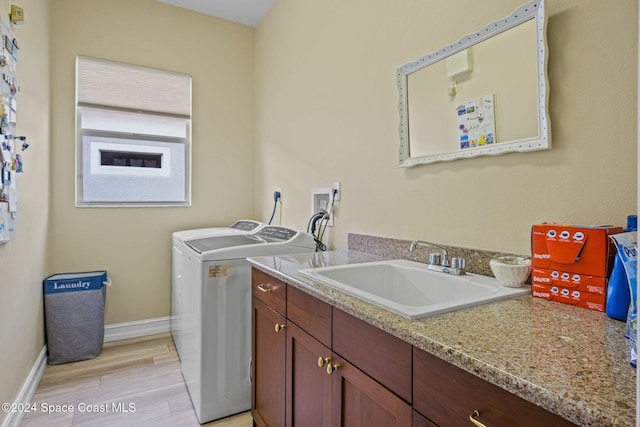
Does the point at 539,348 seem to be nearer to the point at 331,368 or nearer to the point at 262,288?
the point at 331,368

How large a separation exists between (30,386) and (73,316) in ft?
1.75

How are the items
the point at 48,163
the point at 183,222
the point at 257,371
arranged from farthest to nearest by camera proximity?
the point at 183,222 → the point at 48,163 → the point at 257,371

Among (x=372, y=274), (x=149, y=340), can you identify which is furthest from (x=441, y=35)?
(x=149, y=340)

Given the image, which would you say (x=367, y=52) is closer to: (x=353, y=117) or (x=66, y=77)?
(x=353, y=117)

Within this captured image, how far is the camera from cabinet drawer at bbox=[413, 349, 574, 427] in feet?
1.71

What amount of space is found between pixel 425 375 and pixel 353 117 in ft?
4.89

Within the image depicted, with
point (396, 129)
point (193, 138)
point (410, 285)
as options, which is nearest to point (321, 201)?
point (396, 129)

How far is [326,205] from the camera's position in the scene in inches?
84.2

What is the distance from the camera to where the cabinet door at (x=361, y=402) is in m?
0.77

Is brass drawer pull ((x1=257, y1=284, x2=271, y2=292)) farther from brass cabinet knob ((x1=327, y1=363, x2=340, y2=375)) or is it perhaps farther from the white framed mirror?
the white framed mirror

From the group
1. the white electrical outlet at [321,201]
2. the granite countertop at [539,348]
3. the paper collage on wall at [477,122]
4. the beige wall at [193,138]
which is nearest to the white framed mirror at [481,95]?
the paper collage on wall at [477,122]

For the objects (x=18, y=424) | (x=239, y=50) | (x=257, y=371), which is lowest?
(x=18, y=424)

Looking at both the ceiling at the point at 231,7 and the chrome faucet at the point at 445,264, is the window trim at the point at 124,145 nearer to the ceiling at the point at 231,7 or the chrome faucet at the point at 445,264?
the ceiling at the point at 231,7

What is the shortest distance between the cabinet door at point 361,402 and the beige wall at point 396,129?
671 mm
